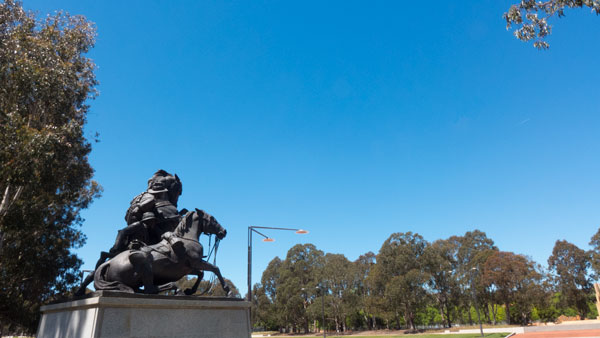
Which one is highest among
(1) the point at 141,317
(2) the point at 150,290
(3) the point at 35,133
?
(3) the point at 35,133

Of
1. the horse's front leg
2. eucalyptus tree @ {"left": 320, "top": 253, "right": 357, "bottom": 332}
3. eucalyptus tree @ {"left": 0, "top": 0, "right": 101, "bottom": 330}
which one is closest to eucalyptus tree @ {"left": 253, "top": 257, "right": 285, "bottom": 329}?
eucalyptus tree @ {"left": 320, "top": 253, "right": 357, "bottom": 332}

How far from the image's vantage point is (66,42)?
601 inches

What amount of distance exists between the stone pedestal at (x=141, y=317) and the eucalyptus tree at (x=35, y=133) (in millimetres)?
6987

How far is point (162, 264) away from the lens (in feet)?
22.6

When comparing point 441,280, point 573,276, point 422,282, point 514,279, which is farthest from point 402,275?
point 573,276

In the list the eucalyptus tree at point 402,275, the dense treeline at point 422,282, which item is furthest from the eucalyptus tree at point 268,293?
the eucalyptus tree at point 402,275

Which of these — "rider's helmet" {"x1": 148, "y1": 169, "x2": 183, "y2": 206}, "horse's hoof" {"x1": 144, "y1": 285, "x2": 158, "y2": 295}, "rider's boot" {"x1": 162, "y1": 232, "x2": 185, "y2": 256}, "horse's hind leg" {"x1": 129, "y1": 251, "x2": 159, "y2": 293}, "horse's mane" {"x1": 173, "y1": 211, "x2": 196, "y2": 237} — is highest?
"rider's helmet" {"x1": 148, "y1": 169, "x2": 183, "y2": 206}

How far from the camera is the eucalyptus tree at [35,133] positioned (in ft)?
37.7

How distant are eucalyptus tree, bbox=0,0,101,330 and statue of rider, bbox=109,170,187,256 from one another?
605 cm

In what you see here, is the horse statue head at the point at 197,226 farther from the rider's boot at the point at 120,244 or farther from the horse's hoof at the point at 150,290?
the horse's hoof at the point at 150,290

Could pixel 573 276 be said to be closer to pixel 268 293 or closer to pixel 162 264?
pixel 268 293

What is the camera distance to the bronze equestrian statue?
256 inches

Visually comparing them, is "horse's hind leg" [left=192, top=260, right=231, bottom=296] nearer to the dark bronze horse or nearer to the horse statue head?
the dark bronze horse

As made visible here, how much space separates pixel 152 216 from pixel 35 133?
22.9 feet
